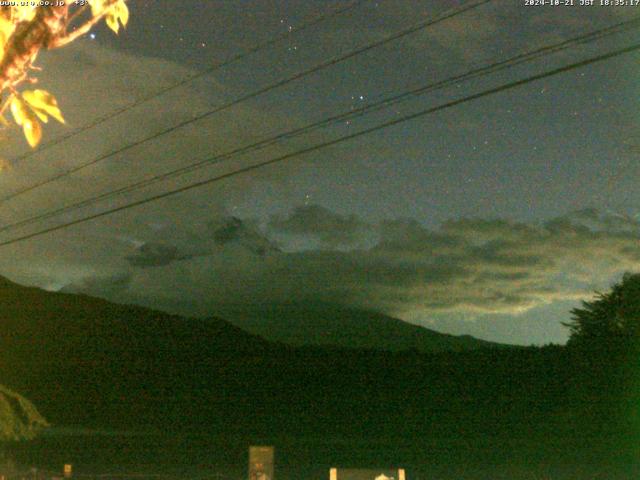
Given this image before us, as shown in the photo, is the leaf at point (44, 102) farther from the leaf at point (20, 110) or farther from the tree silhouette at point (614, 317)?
the tree silhouette at point (614, 317)

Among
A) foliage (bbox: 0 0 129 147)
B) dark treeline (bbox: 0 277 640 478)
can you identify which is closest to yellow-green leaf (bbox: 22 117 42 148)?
foliage (bbox: 0 0 129 147)

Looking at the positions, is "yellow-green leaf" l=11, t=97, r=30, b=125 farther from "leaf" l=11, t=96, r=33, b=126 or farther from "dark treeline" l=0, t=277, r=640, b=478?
"dark treeline" l=0, t=277, r=640, b=478

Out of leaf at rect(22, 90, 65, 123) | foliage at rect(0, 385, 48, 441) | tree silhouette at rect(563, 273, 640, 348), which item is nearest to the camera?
leaf at rect(22, 90, 65, 123)

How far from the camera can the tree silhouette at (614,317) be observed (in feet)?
166

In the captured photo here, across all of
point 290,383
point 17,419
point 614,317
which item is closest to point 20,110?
point 17,419

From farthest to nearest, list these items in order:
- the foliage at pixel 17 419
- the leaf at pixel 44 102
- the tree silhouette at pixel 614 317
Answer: the tree silhouette at pixel 614 317
the foliage at pixel 17 419
the leaf at pixel 44 102

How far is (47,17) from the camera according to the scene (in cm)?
440

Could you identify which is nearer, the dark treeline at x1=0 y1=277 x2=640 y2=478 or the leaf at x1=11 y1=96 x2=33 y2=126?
the leaf at x1=11 y1=96 x2=33 y2=126

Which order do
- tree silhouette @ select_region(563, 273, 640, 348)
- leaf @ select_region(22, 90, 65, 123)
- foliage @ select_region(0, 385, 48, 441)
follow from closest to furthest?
leaf @ select_region(22, 90, 65, 123) < foliage @ select_region(0, 385, 48, 441) < tree silhouette @ select_region(563, 273, 640, 348)

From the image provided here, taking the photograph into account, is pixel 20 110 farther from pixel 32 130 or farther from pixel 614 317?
pixel 614 317

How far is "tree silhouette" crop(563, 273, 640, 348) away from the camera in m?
50.6

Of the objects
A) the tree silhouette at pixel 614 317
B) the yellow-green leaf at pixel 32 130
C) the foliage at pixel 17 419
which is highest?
the tree silhouette at pixel 614 317

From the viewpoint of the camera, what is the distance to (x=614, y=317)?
51594 mm

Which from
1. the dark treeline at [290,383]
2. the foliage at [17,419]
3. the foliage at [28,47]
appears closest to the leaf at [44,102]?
the foliage at [28,47]
